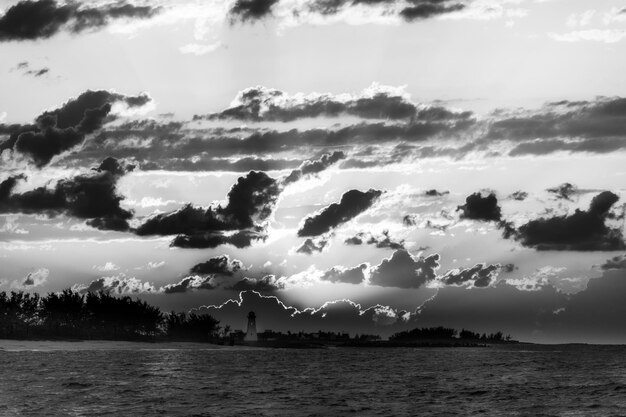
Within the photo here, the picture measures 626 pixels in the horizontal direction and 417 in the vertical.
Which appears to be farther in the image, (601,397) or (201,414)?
(601,397)

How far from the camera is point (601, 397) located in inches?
3959

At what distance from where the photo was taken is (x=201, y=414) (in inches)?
2835

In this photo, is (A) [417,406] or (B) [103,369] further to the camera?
(B) [103,369]

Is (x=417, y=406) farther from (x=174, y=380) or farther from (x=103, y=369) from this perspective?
(x=103, y=369)

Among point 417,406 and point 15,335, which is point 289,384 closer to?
point 417,406

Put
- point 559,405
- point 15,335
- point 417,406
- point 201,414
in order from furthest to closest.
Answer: point 15,335 < point 559,405 < point 417,406 < point 201,414

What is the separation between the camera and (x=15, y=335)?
617ft

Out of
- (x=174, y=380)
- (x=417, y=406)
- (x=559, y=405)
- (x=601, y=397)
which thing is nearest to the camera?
(x=417, y=406)

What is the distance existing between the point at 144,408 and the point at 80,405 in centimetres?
501

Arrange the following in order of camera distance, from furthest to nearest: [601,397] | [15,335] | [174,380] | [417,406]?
[15,335] → [174,380] → [601,397] → [417,406]

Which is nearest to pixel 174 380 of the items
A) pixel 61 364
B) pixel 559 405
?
pixel 61 364

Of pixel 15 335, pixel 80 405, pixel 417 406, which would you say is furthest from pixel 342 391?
pixel 15 335

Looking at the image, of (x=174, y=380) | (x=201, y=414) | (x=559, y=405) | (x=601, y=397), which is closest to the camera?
(x=201, y=414)

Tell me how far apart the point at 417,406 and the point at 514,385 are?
40.0 m
